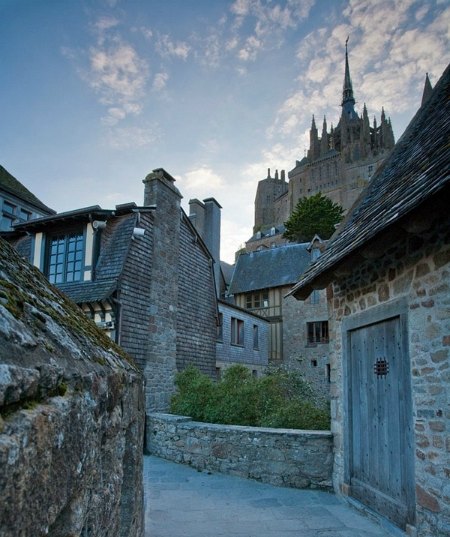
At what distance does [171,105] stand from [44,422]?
12.5 metres

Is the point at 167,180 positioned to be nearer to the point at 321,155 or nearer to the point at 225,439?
the point at 225,439

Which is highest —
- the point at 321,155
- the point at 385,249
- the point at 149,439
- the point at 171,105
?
the point at 321,155

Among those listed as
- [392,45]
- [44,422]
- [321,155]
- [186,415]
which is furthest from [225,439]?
[321,155]

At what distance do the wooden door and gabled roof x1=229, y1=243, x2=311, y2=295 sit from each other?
1837cm

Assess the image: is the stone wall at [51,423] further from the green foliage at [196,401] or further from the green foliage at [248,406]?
the green foliage at [196,401]

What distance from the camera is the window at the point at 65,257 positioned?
39.1 ft

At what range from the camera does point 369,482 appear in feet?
17.6

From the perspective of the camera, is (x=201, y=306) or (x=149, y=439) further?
(x=201, y=306)

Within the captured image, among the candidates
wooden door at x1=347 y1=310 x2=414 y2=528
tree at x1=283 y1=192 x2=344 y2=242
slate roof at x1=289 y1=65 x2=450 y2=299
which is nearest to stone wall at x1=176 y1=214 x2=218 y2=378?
slate roof at x1=289 y1=65 x2=450 y2=299

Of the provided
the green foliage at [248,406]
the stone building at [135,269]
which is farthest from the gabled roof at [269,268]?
the green foliage at [248,406]

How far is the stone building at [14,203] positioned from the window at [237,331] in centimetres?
1209

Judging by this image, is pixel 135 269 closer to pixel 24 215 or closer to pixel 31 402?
pixel 31 402

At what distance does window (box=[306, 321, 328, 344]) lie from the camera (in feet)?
74.7

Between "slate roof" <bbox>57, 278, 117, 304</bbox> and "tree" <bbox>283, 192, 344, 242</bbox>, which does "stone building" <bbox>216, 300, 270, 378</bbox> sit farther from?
"tree" <bbox>283, 192, 344, 242</bbox>
